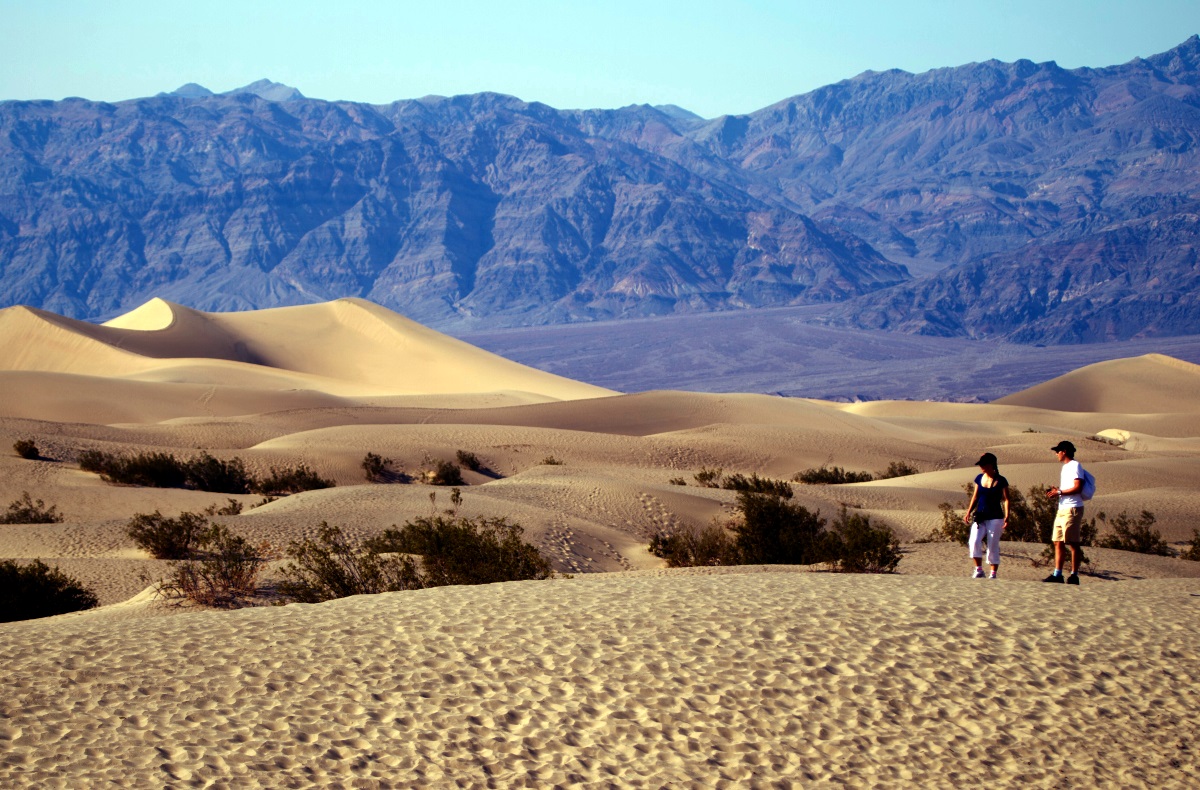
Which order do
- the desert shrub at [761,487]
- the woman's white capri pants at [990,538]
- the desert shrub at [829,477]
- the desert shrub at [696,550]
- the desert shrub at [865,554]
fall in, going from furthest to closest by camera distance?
the desert shrub at [829,477], the desert shrub at [761,487], the desert shrub at [696,550], the desert shrub at [865,554], the woman's white capri pants at [990,538]

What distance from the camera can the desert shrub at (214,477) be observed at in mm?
20703

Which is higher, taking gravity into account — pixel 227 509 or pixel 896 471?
pixel 896 471

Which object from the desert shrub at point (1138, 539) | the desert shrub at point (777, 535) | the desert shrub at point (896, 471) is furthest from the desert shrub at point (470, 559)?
the desert shrub at point (896, 471)

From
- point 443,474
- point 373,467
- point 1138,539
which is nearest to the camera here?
point 1138,539

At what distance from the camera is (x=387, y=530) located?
14.2 meters

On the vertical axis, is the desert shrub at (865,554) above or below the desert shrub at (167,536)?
above

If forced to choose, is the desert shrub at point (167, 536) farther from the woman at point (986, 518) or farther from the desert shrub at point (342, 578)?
the woman at point (986, 518)

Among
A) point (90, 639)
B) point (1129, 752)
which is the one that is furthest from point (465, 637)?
point (1129, 752)

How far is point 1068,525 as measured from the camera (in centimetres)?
1062

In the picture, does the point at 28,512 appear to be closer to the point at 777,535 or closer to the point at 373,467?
the point at 373,467

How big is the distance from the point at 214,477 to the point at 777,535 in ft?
36.1

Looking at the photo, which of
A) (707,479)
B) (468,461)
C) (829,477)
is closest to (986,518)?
(707,479)

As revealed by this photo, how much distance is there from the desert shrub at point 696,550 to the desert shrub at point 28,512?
8792mm

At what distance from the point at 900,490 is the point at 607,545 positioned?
839 centimetres
